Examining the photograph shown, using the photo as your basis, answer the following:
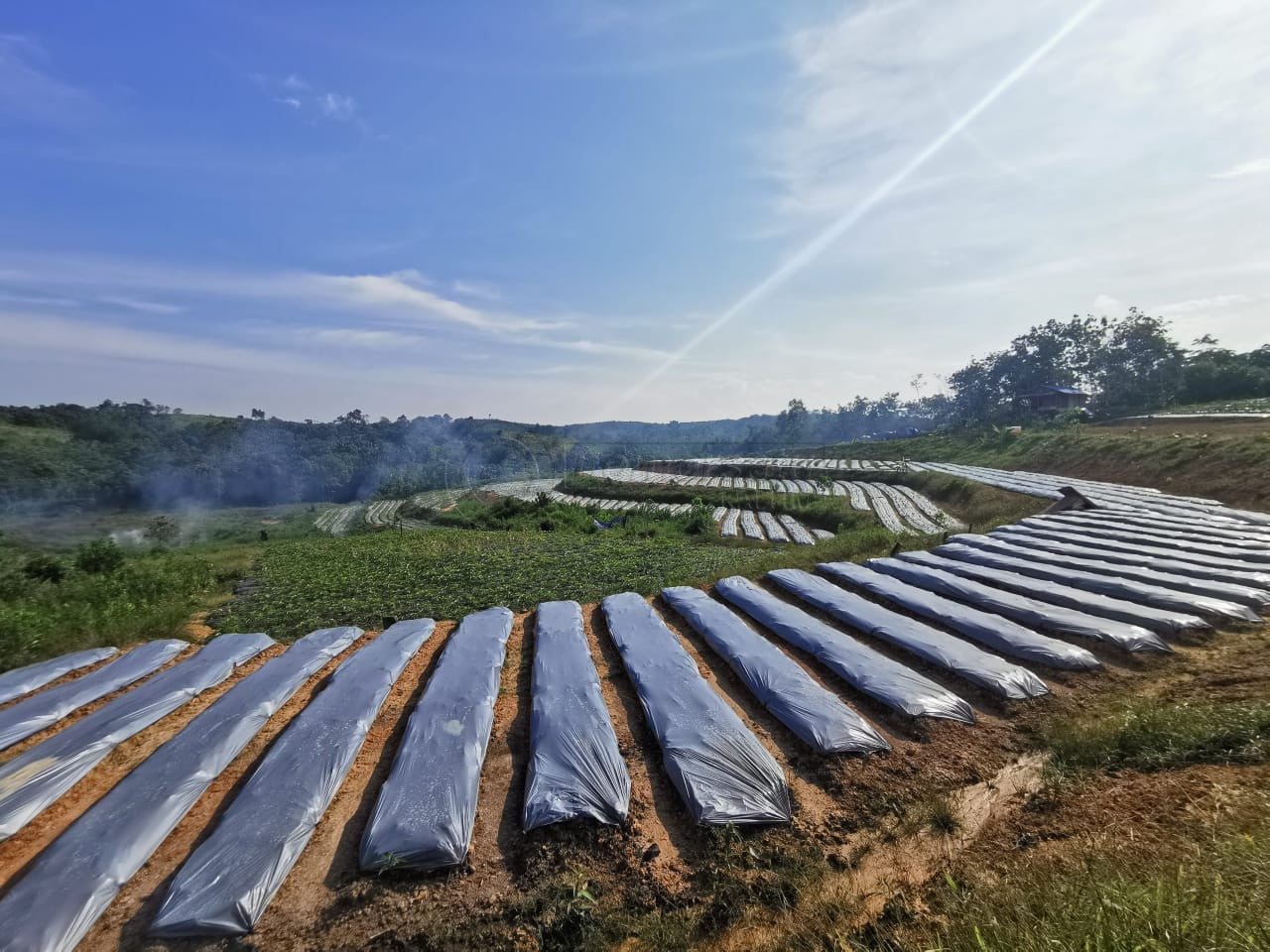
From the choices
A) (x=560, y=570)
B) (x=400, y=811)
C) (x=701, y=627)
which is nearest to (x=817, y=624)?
(x=701, y=627)

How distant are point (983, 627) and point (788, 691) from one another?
3.02 meters

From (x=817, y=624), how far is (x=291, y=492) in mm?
57196

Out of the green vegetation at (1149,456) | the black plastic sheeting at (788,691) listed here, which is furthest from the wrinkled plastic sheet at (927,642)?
the green vegetation at (1149,456)

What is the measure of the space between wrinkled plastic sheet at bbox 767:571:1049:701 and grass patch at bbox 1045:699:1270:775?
2.07ft

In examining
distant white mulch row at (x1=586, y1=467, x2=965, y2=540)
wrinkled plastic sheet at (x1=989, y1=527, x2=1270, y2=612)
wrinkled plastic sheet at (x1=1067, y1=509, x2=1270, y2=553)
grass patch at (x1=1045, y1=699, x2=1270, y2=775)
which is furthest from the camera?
distant white mulch row at (x1=586, y1=467, x2=965, y2=540)

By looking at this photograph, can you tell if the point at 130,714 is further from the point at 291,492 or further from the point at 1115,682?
the point at 291,492

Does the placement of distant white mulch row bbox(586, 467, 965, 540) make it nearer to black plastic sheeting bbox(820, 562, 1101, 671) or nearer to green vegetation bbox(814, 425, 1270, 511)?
green vegetation bbox(814, 425, 1270, 511)

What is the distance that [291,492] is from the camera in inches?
2012

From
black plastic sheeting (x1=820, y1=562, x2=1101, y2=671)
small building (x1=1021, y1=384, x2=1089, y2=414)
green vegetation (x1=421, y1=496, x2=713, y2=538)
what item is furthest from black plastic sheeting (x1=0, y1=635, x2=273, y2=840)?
small building (x1=1021, y1=384, x2=1089, y2=414)

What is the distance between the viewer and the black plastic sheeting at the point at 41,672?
632cm

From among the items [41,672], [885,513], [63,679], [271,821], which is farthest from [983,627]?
[885,513]

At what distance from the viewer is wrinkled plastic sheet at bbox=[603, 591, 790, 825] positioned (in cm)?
385

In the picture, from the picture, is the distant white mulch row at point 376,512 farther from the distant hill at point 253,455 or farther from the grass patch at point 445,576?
the grass patch at point 445,576

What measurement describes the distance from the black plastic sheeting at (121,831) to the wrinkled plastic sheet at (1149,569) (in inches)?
462
